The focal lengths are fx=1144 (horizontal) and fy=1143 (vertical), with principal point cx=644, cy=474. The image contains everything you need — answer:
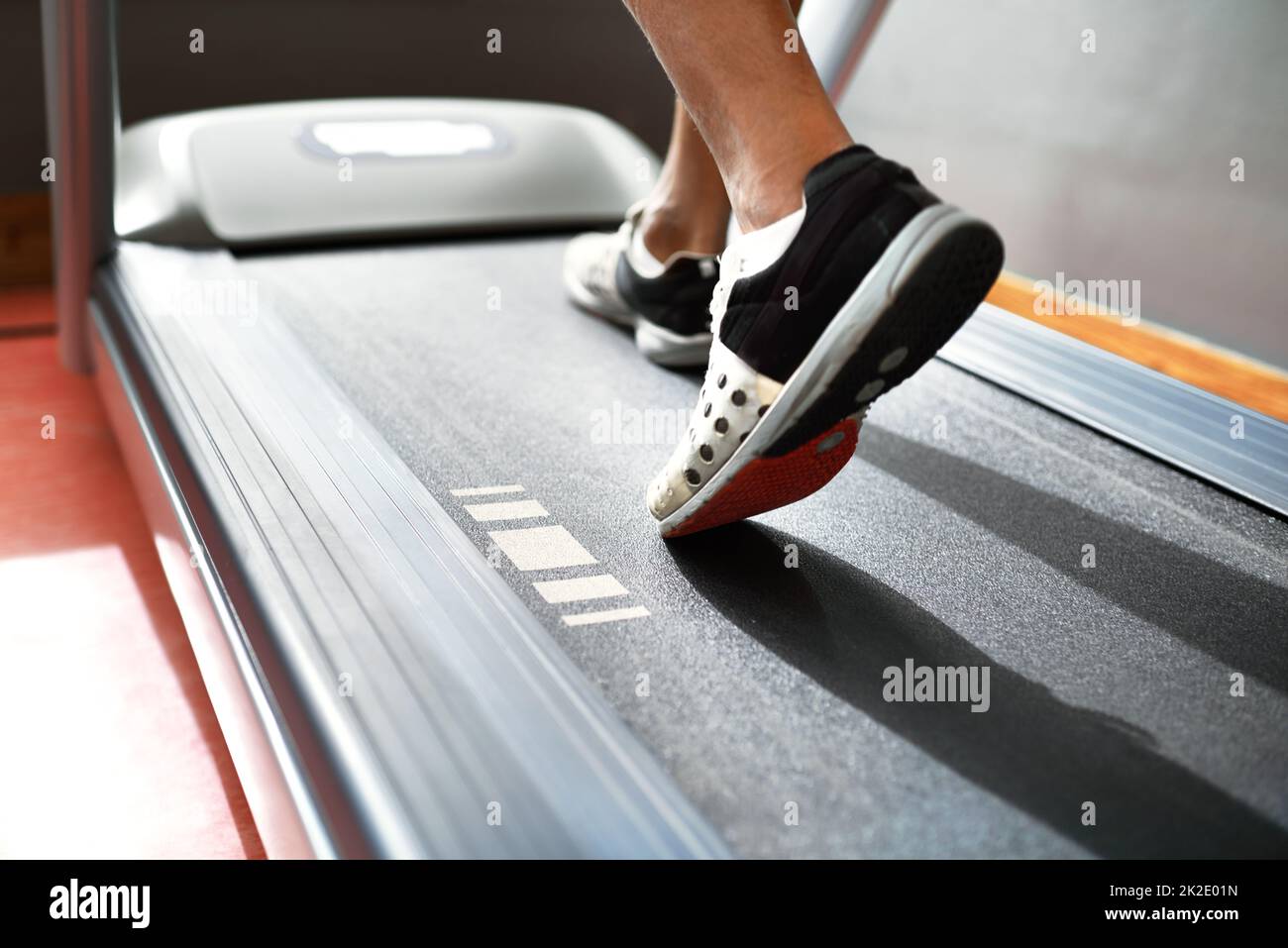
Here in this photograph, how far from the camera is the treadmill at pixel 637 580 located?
0.66 metres

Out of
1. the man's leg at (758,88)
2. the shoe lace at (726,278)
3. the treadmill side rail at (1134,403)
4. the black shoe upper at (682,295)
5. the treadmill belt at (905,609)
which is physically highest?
the man's leg at (758,88)

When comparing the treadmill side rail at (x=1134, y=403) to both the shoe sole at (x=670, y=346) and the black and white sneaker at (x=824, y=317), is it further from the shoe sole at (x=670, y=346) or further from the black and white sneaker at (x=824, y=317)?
the black and white sneaker at (x=824, y=317)

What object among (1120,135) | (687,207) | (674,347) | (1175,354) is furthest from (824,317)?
(1120,135)

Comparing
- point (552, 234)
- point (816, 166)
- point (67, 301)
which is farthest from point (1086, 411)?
Result: point (67, 301)

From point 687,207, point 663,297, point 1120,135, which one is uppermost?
point 1120,135

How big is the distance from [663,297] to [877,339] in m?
0.74

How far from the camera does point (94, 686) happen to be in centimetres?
108

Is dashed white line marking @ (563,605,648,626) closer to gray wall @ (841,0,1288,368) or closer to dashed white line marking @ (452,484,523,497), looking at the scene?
dashed white line marking @ (452,484,523,497)

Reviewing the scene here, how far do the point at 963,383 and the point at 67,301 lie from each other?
1.36 m

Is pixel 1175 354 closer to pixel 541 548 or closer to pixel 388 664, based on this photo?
pixel 541 548

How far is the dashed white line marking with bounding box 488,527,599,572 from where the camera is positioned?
934 mm

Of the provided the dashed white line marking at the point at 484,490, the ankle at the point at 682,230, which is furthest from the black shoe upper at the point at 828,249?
the ankle at the point at 682,230

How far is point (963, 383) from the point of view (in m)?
1.48

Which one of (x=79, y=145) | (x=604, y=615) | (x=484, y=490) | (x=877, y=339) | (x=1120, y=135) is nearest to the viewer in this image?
(x=877, y=339)
